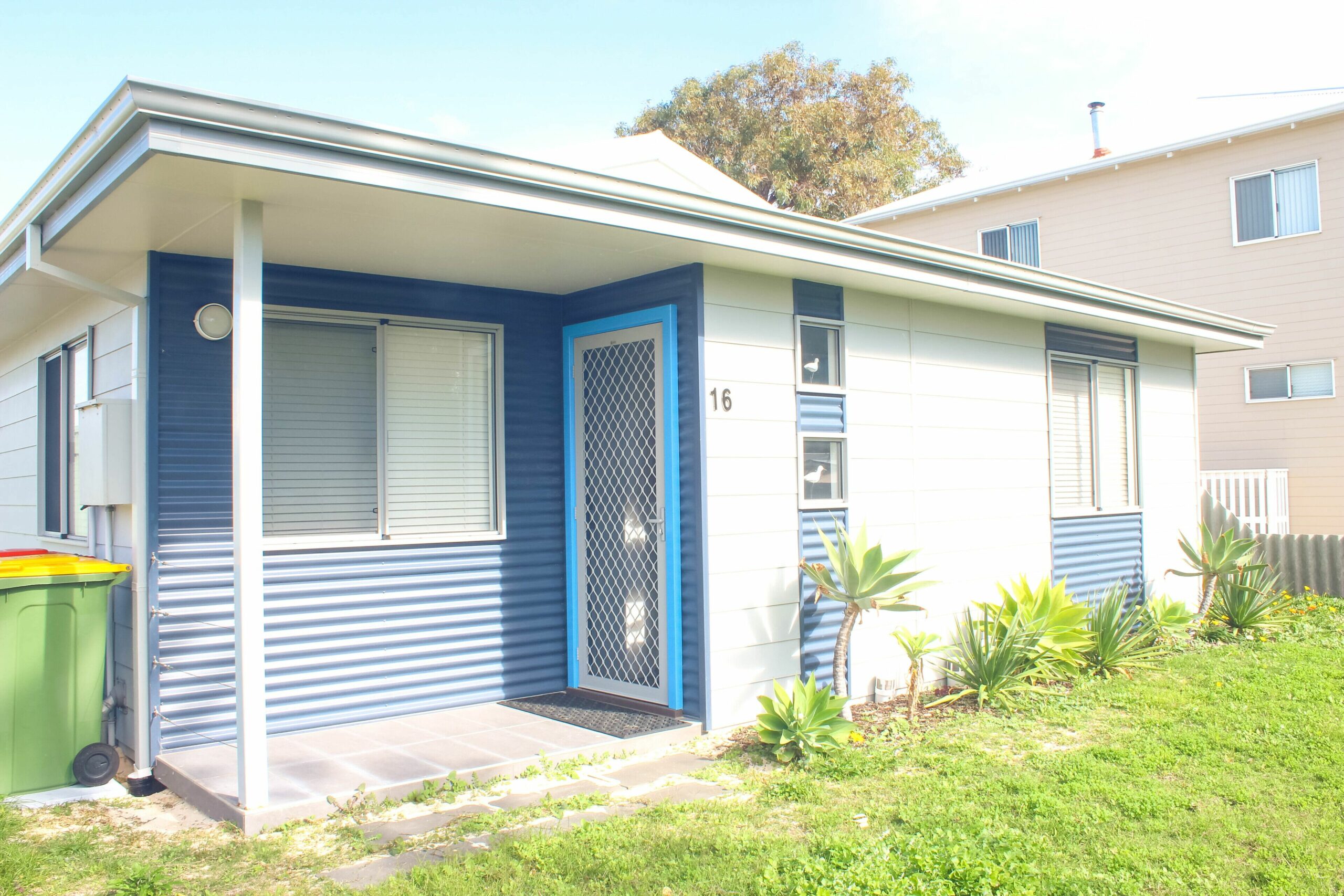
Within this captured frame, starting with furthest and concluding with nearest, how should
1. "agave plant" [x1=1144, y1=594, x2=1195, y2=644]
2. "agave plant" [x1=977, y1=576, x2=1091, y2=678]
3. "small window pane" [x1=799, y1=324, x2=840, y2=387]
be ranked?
"agave plant" [x1=1144, y1=594, x2=1195, y2=644]
"agave plant" [x1=977, y1=576, x2=1091, y2=678]
"small window pane" [x1=799, y1=324, x2=840, y2=387]

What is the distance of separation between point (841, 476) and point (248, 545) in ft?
11.6

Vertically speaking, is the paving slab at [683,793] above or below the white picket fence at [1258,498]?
below

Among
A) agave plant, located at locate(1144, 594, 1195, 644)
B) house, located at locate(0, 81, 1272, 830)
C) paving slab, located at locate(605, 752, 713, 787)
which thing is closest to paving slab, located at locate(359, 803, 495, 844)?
house, located at locate(0, 81, 1272, 830)

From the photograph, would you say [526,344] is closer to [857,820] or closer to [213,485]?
[213,485]

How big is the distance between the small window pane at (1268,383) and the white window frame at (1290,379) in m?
0.02

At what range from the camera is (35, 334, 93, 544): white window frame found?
19.9 ft

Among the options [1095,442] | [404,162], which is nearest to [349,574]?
[404,162]

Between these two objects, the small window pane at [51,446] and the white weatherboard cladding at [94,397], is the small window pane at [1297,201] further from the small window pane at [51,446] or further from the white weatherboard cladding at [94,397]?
the small window pane at [51,446]

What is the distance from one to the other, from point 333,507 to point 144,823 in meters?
1.86

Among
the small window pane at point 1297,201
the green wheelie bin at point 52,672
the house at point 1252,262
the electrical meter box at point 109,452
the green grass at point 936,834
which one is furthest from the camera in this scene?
the small window pane at point 1297,201

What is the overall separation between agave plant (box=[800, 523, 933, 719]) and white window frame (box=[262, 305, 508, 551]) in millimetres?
1892

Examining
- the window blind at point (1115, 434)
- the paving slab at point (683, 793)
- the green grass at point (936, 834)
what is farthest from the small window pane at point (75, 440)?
the window blind at point (1115, 434)

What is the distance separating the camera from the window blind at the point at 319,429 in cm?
546

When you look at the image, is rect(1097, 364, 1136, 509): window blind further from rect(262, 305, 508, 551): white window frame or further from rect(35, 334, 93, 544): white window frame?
rect(35, 334, 93, 544): white window frame
